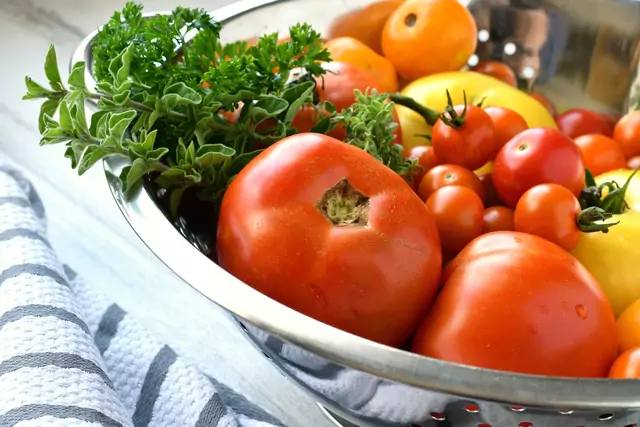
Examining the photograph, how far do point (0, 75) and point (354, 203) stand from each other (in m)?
0.79

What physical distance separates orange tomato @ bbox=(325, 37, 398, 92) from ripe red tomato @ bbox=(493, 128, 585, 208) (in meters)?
0.23

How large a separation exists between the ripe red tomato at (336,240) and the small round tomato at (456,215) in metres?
0.06

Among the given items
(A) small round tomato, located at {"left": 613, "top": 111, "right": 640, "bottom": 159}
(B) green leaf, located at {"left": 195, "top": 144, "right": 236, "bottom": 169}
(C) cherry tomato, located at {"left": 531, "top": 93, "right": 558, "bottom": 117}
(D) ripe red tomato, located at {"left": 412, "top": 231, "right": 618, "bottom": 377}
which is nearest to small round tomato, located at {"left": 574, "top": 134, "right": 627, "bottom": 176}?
(A) small round tomato, located at {"left": 613, "top": 111, "right": 640, "bottom": 159}

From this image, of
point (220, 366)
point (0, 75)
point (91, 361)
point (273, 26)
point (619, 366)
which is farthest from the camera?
point (0, 75)

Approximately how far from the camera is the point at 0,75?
3.42ft

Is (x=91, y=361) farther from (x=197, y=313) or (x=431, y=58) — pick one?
(x=431, y=58)

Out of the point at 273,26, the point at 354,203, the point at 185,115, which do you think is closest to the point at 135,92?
the point at 185,115

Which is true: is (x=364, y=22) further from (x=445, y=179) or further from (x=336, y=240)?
(x=336, y=240)

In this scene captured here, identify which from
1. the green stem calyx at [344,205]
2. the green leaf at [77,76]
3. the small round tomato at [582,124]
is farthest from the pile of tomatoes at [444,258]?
the small round tomato at [582,124]

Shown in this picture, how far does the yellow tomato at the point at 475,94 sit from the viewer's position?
74cm

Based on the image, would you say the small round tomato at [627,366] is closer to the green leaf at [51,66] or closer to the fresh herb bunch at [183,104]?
the fresh herb bunch at [183,104]

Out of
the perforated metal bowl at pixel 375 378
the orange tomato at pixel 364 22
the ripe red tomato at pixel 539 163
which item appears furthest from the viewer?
the orange tomato at pixel 364 22

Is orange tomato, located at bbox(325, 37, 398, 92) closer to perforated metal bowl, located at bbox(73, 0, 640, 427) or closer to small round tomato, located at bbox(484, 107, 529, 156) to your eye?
small round tomato, located at bbox(484, 107, 529, 156)

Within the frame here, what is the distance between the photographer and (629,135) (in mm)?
704
